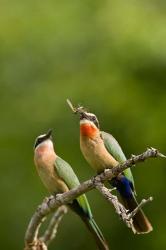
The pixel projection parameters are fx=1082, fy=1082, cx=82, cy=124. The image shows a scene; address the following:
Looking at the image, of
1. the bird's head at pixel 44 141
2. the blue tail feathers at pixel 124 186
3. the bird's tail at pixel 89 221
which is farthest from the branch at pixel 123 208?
the bird's head at pixel 44 141

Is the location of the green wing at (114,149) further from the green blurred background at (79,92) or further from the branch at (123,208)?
the green blurred background at (79,92)

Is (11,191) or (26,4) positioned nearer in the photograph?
(11,191)

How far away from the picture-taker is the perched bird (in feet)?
18.9

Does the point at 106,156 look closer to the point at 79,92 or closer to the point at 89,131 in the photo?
the point at 89,131

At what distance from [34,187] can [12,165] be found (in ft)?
1.47

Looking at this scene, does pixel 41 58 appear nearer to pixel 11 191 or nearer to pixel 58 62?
pixel 58 62

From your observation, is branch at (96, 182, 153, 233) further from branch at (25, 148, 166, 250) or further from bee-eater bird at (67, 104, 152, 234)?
bee-eater bird at (67, 104, 152, 234)

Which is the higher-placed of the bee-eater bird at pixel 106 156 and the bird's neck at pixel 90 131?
the bird's neck at pixel 90 131

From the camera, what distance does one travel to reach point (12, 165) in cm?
1234

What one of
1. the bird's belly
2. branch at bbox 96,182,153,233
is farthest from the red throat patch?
branch at bbox 96,182,153,233

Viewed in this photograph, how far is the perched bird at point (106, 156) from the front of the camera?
18.9ft

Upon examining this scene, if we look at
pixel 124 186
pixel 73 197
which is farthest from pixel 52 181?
pixel 73 197

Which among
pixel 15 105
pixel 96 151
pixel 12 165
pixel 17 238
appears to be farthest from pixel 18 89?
pixel 96 151

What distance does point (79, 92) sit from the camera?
12258mm
